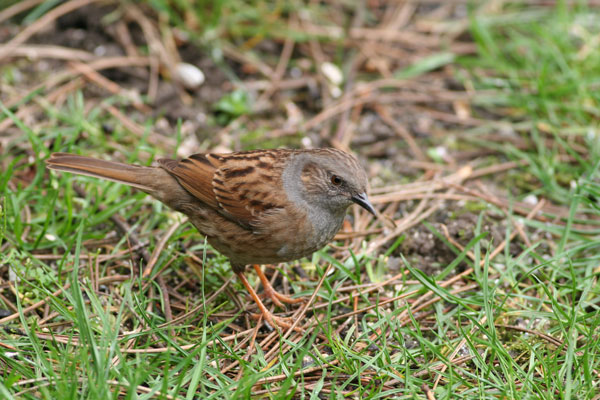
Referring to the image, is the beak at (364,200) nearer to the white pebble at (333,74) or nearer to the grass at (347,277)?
the grass at (347,277)

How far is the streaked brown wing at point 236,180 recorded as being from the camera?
436 centimetres

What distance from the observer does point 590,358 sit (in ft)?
12.4

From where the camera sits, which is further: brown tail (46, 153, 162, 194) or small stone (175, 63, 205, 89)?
small stone (175, 63, 205, 89)

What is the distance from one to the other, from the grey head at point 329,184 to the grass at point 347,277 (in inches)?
15.1

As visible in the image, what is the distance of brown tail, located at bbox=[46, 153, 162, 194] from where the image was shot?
4477 mm

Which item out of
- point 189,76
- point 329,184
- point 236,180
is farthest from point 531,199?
point 189,76

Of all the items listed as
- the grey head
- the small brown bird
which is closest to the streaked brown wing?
the small brown bird

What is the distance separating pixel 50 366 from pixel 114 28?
4.40 m

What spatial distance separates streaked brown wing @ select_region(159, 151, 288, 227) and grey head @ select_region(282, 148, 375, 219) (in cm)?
12

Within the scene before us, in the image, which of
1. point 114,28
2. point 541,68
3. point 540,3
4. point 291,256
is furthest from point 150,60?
point 540,3

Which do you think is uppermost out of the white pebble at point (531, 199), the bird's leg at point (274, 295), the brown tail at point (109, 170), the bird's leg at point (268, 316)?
the brown tail at point (109, 170)

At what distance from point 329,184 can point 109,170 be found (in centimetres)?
150

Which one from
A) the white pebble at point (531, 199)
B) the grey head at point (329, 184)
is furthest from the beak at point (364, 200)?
the white pebble at point (531, 199)

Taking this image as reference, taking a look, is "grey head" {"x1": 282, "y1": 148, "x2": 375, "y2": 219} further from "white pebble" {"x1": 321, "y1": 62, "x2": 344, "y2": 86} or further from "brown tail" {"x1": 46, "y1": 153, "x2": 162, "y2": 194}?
"white pebble" {"x1": 321, "y1": 62, "x2": 344, "y2": 86}
